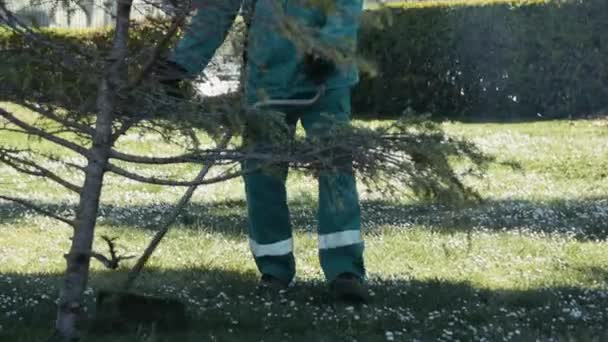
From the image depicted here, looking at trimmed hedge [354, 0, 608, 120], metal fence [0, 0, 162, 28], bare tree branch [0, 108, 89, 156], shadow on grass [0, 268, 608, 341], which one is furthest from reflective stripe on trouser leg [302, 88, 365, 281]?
trimmed hedge [354, 0, 608, 120]

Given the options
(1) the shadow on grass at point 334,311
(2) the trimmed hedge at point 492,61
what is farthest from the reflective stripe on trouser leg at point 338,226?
(2) the trimmed hedge at point 492,61

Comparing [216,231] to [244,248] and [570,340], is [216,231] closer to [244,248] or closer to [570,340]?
[244,248]

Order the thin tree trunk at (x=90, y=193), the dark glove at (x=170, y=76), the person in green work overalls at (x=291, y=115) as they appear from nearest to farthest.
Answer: the thin tree trunk at (x=90, y=193), the dark glove at (x=170, y=76), the person in green work overalls at (x=291, y=115)

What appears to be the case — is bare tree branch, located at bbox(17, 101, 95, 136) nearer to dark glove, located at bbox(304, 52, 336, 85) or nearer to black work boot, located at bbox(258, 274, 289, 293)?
dark glove, located at bbox(304, 52, 336, 85)

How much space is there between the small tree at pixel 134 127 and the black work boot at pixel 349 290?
1.16m

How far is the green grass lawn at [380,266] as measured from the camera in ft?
18.1

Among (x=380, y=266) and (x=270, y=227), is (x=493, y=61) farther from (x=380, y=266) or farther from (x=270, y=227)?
A: (x=270, y=227)

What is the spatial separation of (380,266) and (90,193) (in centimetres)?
277

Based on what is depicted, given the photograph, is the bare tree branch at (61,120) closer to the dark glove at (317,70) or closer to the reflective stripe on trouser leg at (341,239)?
the dark glove at (317,70)

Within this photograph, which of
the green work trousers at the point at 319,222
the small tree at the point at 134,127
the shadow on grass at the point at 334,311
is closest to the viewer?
the small tree at the point at 134,127

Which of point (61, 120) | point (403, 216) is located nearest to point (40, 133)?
point (61, 120)

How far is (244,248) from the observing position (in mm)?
7738

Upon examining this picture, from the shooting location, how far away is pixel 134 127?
494cm

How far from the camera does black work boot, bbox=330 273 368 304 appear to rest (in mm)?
5984
